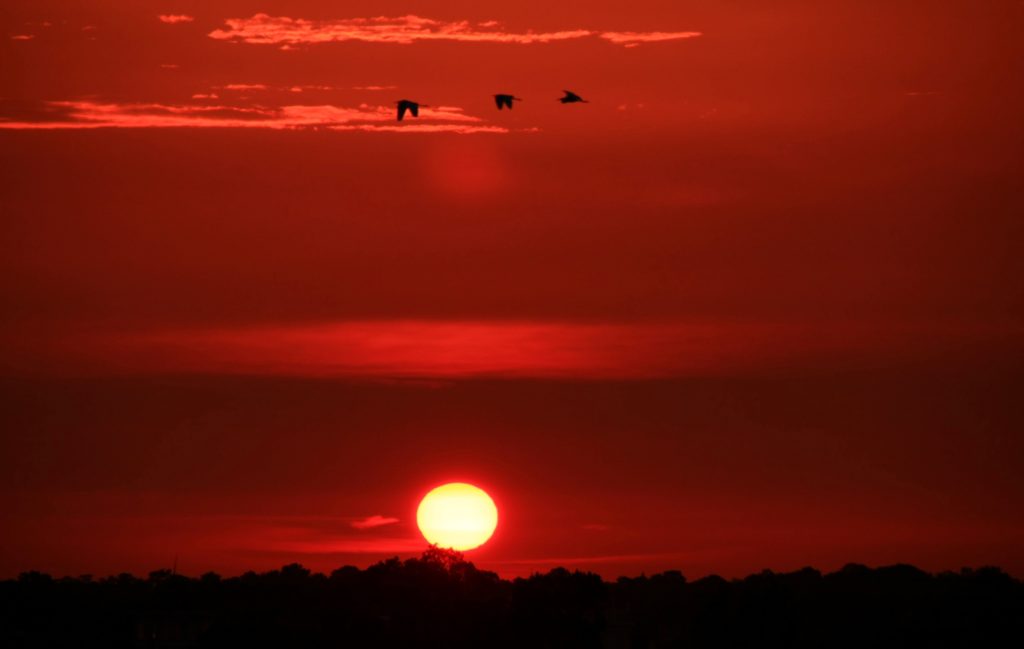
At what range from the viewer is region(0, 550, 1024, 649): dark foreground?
382 feet

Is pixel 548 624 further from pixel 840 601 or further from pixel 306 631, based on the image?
pixel 840 601

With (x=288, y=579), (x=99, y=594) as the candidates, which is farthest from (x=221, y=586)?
(x=288, y=579)

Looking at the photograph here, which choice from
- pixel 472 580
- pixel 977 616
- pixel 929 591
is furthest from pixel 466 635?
pixel 929 591

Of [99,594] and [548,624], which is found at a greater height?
[99,594]

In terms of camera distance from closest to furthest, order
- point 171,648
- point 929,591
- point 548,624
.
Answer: point 548,624 → point 171,648 → point 929,591

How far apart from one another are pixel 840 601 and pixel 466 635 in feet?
154

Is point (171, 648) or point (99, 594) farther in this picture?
point (99, 594)

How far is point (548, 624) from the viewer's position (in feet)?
368

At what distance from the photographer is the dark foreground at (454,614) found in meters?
116

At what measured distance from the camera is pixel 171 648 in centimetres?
13125

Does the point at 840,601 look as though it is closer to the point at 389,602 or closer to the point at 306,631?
the point at 389,602

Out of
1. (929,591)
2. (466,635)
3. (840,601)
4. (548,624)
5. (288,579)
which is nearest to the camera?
(548,624)

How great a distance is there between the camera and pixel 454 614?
129m

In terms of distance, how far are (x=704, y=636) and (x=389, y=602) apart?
21009 mm
